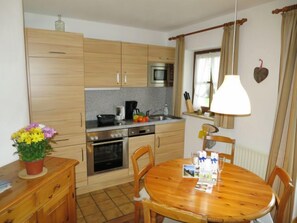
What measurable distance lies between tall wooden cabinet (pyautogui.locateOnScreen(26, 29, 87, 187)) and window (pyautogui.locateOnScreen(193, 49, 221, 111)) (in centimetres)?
202

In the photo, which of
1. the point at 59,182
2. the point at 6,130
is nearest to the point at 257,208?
the point at 59,182

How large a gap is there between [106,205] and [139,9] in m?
2.61

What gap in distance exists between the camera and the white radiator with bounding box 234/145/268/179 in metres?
2.53

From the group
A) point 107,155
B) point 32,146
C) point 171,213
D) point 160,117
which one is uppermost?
point 32,146

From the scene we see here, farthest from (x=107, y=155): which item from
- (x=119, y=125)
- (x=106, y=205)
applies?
(x=106, y=205)

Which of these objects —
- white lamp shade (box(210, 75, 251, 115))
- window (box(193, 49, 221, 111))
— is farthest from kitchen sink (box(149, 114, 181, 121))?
white lamp shade (box(210, 75, 251, 115))

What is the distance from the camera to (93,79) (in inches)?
121

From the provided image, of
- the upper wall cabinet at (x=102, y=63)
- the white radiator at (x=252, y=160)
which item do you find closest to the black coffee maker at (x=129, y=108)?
the upper wall cabinet at (x=102, y=63)

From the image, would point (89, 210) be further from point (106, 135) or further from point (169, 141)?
point (169, 141)

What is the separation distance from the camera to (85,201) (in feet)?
9.33

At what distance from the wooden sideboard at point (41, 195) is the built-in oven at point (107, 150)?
104 centimetres

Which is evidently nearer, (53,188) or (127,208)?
(53,188)

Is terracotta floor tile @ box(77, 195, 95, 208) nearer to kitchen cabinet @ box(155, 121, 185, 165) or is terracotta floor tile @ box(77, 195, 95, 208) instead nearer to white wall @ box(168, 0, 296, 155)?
kitchen cabinet @ box(155, 121, 185, 165)

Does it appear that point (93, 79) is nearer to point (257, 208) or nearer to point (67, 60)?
point (67, 60)
